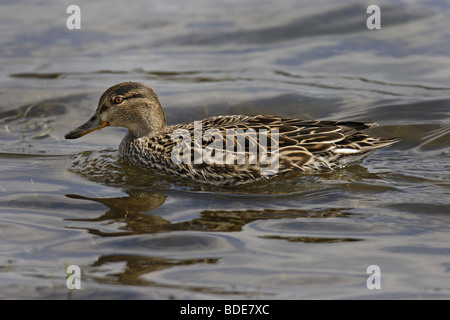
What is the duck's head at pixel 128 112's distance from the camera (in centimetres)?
830

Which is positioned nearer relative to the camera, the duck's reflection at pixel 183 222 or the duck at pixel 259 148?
the duck's reflection at pixel 183 222

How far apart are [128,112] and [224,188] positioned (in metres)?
1.68

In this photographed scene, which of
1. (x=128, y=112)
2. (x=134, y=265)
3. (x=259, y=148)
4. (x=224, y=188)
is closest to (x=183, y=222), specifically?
(x=134, y=265)

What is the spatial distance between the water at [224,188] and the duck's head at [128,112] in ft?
1.61

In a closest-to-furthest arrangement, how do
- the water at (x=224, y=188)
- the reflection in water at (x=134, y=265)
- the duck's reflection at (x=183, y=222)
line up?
the reflection in water at (x=134, y=265) < the water at (x=224, y=188) < the duck's reflection at (x=183, y=222)

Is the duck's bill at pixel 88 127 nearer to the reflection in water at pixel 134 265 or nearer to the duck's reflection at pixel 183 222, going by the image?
the duck's reflection at pixel 183 222

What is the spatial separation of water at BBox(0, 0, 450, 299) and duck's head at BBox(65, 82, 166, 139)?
49 centimetres

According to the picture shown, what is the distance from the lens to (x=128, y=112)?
27.8 ft

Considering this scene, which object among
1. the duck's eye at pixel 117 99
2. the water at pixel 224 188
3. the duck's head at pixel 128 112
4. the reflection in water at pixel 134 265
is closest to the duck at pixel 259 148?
the water at pixel 224 188

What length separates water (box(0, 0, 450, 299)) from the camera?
5.57 m

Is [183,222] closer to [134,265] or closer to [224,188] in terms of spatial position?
[134,265]

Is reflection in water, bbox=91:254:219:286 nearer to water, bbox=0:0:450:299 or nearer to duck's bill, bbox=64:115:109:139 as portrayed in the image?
water, bbox=0:0:450:299
